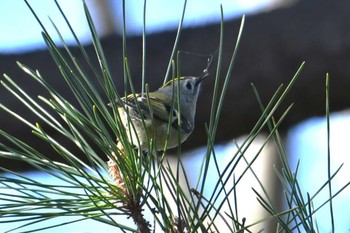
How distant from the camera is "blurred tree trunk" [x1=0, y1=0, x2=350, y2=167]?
1467 mm

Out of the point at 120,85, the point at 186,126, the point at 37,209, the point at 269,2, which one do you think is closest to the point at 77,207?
the point at 37,209

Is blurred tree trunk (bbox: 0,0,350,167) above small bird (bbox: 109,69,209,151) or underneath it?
above

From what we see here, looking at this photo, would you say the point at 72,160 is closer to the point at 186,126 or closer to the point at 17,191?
the point at 17,191

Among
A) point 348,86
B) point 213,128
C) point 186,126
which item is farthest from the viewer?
point 348,86

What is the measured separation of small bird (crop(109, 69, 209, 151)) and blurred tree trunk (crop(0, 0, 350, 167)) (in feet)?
0.61

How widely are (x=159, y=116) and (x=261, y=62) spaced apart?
570 millimetres

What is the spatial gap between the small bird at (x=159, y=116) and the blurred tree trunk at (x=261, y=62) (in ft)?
0.61

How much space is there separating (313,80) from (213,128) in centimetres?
84

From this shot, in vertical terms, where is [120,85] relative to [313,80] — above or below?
above

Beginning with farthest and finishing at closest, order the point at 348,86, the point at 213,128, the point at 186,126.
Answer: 1. the point at 348,86
2. the point at 186,126
3. the point at 213,128

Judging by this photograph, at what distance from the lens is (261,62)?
149 cm

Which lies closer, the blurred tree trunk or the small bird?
the small bird

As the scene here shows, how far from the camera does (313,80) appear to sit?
148 centimetres

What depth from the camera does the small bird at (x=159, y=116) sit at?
0.65 m
